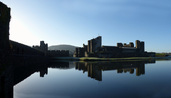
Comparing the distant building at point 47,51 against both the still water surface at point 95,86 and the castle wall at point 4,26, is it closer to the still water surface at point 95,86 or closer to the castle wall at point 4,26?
the still water surface at point 95,86

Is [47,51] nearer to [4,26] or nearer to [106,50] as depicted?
[106,50]

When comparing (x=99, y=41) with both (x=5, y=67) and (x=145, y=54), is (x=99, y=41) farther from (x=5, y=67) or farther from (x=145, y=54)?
(x=5, y=67)

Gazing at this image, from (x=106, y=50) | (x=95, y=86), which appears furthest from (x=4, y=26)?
(x=106, y=50)

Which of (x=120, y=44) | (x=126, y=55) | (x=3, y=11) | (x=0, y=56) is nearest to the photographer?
(x=0, y=56)

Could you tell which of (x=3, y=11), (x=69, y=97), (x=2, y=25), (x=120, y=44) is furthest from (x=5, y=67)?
(x=120, y=44)

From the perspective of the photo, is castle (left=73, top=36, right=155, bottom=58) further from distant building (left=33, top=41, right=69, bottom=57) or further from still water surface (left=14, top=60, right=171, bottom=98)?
still water surface (left=14, top=60, right=171, bottom=98)

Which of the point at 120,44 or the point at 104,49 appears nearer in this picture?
the point at 104,49

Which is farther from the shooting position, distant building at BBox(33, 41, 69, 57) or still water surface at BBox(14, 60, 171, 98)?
distant building at BBox(33, 41, 69, 57)

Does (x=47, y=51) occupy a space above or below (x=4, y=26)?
below

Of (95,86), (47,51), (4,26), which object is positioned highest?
(4,26)

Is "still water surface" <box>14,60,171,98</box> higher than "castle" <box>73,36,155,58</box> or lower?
lower

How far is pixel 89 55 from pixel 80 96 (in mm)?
66889

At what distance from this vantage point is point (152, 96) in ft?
29.3

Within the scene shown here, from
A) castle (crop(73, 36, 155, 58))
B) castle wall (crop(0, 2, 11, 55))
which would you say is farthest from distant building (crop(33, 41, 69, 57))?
castle wall (crop(0, 2, 11, 55))
